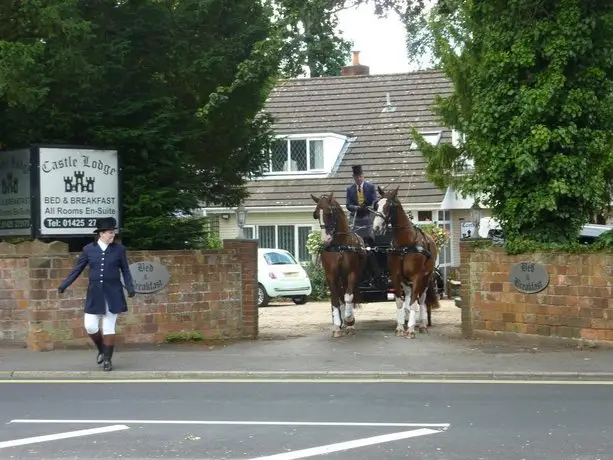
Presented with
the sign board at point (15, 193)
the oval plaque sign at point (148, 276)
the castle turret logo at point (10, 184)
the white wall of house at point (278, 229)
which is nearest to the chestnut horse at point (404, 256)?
the oval plaque sign at point (148, 276)

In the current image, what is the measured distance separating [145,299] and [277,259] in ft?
43.5

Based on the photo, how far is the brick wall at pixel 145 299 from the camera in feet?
50.1

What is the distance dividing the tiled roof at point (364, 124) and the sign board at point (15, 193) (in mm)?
16346

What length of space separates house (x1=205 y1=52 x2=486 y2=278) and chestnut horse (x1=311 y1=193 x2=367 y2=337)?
15.7 meters

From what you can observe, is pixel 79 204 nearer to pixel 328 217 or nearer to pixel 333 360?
pixel 328 217

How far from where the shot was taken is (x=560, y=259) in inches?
613

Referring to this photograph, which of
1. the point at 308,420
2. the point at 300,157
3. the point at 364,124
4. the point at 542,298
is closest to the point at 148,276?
the point at 542,298

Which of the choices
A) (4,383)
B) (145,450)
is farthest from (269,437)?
(4,383)

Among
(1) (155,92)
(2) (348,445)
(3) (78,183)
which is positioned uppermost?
(1) (155,92)

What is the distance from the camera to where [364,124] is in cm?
3812

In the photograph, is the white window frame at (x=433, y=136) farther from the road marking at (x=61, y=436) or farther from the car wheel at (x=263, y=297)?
the road marking at (x=61, y=436)

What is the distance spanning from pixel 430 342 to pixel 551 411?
6068mm

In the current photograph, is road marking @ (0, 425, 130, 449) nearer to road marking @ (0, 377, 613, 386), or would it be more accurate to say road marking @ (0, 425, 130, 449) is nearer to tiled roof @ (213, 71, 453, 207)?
road marking @ (0, 377, 613, 386)

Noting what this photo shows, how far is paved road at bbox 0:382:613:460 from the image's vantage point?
27.6 ft
